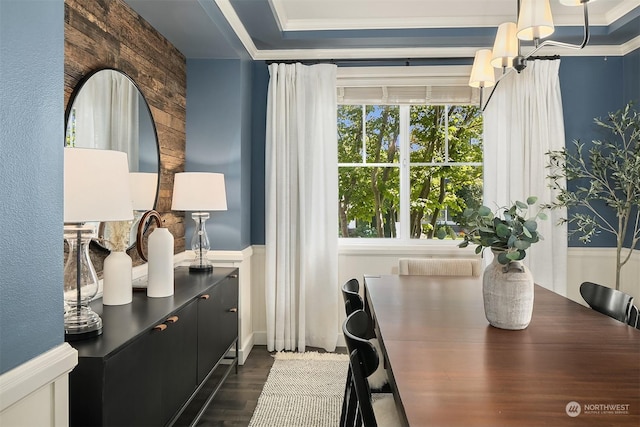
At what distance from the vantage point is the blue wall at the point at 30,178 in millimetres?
1007

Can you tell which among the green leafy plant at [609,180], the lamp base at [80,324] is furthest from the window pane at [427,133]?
Result: the lamp base at [80,324]

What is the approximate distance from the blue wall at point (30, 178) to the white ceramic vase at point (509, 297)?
59.2 inches

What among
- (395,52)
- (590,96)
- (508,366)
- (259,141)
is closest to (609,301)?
(508,366)

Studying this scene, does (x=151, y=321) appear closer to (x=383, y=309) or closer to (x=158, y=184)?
(x=383, y=309)

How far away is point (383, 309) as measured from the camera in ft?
6.44

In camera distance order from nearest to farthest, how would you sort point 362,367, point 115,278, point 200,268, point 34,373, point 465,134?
point 34,373 → point 362,367 → point 115,278 → point 200,268 → point 465,134

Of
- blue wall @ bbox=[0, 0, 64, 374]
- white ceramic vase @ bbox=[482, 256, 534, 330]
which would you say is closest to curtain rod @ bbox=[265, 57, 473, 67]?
white ceramic vase @ bbox=[482, 256, 534, 330]

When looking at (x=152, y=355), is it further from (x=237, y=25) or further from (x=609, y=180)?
(x=609, y=180)

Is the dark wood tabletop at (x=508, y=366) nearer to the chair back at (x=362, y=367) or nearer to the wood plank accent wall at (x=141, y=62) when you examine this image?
the chair back at (x=362, y=367)

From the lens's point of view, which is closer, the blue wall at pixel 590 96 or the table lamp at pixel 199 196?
the table lamp at pixel 199 196

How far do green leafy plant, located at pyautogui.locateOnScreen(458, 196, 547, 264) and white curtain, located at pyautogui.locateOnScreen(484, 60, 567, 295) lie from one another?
1.92m

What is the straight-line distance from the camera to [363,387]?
1258mm

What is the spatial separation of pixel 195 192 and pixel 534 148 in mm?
2705

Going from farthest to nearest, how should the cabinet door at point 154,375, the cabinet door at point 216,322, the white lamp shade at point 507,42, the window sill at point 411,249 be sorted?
the window sill at point 411,249, the cabinet door at point 216,322, the white lamp shade at point 507,42, the cabinet door at point 154,375
